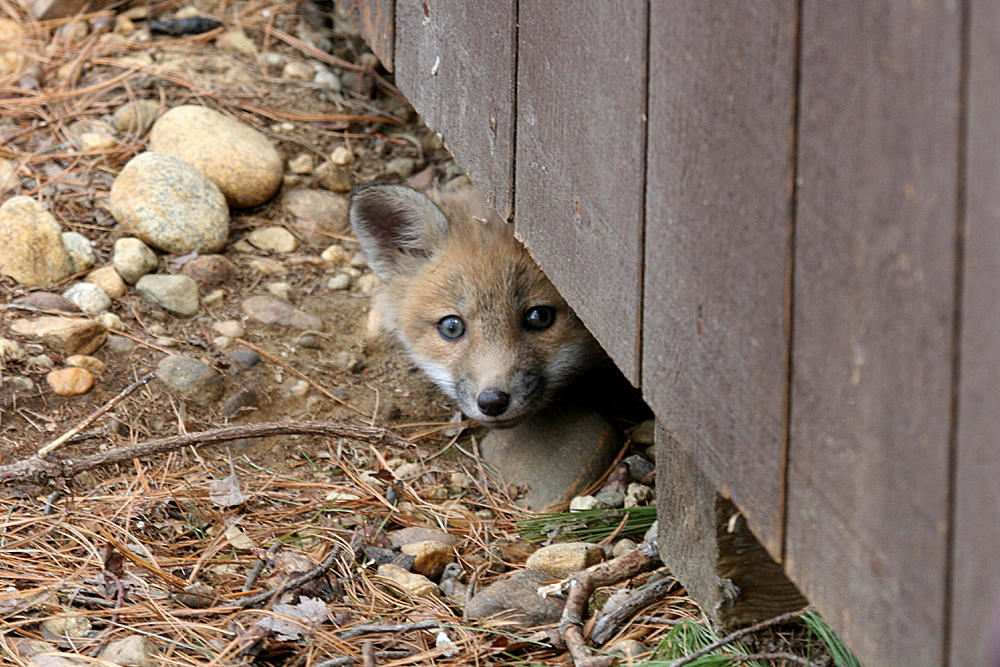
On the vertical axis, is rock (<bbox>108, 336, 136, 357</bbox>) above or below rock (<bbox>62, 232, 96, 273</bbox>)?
below

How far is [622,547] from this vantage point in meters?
3.15

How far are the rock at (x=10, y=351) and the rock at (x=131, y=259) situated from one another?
649 millimetres

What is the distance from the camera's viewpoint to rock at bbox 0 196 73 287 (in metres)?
4.09

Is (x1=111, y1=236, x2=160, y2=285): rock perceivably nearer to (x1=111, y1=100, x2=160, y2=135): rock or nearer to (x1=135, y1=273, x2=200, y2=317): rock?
(x1=135, y1=273, x2=200, y2=317): rock

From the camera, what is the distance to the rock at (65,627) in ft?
8.44

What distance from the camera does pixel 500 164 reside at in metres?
3.21

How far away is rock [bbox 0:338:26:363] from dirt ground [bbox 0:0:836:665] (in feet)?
0.09

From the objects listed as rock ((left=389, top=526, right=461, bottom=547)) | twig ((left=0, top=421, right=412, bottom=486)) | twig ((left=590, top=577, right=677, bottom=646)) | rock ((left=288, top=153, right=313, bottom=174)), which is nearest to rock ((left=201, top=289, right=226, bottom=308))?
rock ((left=288, top=153, right=313, bottom=174))

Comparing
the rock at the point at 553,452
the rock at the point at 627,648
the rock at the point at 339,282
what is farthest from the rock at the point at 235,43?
the rock at the point at 627,648

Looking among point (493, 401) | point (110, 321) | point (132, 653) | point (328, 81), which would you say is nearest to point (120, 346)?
point (110, 321)

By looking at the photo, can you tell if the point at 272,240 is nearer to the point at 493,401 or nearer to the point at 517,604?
the point at 493,401

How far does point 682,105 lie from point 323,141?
351 cm

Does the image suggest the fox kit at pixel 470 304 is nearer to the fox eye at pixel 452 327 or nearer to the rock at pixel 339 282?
the fox eye at pixel 452 327

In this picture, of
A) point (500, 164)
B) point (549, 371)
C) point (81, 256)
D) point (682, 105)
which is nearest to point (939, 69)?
point (682, 105)
